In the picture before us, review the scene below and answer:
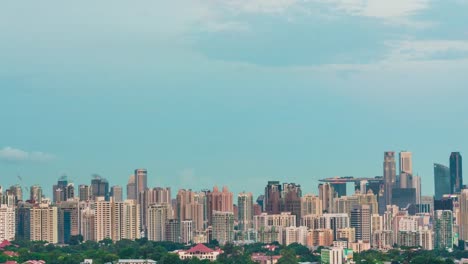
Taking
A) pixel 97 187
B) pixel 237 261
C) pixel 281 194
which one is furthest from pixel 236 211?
pixel 237 261

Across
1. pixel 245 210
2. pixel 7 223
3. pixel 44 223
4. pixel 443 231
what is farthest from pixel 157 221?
pixel 443 231

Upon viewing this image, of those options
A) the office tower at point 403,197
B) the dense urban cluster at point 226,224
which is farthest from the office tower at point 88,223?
the office tower at point 403,197

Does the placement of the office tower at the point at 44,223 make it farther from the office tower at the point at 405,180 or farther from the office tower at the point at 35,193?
the office tower at the point at 405,180

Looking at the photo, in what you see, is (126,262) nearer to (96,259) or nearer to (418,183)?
(96,259)

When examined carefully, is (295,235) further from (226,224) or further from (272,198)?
(272,198)

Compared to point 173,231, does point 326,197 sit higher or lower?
higher

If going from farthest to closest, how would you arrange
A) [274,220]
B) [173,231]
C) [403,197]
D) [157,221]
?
[403,197]
[274,220]
[157,221]
[173,231]

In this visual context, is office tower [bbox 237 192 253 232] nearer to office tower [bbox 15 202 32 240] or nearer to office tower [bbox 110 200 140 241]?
office tower [bbox 110 200 140 241]
